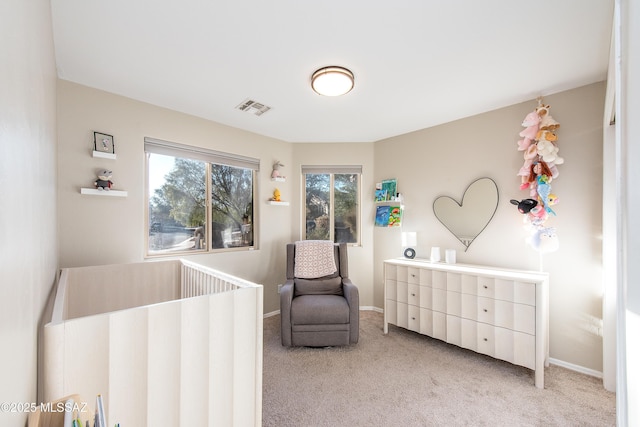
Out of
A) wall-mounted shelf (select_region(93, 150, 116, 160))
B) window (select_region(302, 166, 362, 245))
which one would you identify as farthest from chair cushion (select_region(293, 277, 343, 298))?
wall-mounted shelf (select_region(93, 150, 116, 160))

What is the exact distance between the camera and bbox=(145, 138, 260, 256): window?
279 centimetres

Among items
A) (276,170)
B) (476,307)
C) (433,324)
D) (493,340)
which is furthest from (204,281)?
(493,340)

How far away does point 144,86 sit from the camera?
2.34m

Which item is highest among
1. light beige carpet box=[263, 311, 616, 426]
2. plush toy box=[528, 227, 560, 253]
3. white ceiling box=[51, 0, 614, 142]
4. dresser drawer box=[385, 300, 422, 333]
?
white ceiling box=[51, 0, 614, 142]

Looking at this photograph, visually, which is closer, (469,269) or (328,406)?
(328,406)

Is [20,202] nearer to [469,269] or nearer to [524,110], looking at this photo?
[469,269]

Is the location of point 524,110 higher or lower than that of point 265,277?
higher

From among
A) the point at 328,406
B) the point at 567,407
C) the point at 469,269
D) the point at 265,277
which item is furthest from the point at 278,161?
the point at 567,407

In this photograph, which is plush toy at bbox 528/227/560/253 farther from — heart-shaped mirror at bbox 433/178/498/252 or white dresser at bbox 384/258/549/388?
heart-shaped mirror at bbox 433/178/498/252

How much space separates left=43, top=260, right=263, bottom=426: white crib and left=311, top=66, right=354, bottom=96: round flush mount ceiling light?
159 cm

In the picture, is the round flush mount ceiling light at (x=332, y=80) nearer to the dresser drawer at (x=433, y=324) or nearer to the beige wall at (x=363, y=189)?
the beige wall at (x=363, y=189)

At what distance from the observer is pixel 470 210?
115 inches

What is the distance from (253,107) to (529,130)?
2.60m

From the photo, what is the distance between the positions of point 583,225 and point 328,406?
2519 mm
